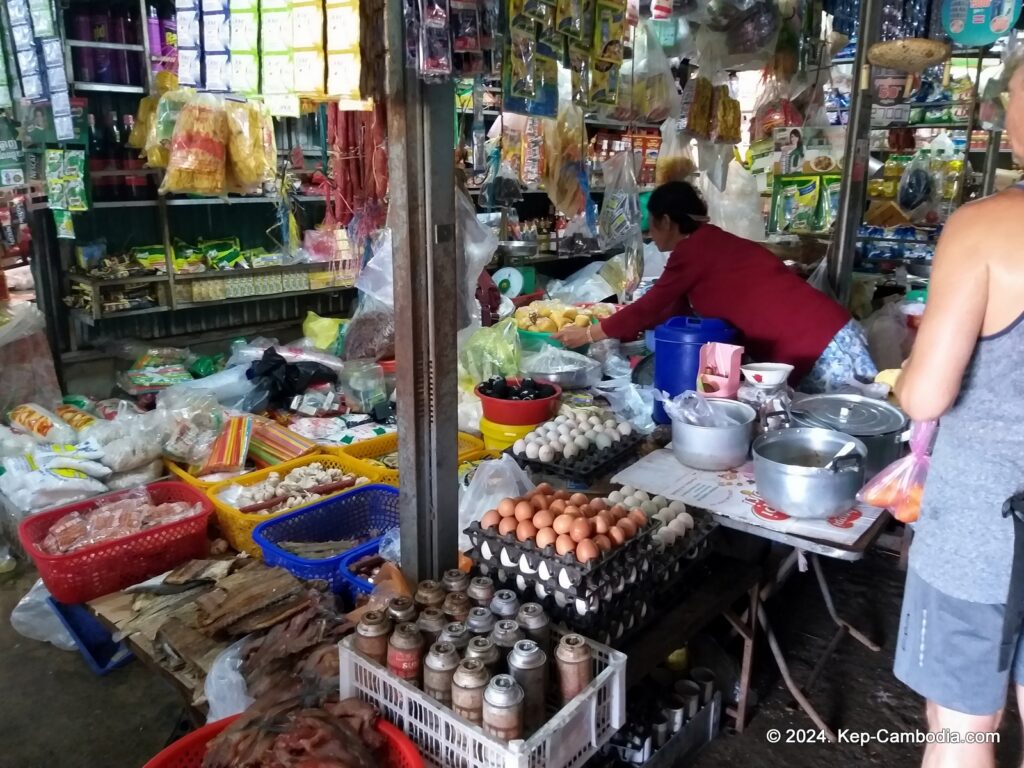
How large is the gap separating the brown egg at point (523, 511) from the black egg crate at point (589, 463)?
0.49 m

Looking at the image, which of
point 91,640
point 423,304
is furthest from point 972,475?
point 91,640

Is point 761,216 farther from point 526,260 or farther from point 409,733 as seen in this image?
point 409,733

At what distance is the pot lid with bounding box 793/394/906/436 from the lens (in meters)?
2.15

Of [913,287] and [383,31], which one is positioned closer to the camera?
[383,31]

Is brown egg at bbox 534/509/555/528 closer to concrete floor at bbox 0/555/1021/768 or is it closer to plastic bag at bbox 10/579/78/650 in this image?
concrete floor at bbox 0/555/1021/768

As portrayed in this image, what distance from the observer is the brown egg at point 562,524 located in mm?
1729

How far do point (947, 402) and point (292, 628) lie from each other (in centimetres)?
151

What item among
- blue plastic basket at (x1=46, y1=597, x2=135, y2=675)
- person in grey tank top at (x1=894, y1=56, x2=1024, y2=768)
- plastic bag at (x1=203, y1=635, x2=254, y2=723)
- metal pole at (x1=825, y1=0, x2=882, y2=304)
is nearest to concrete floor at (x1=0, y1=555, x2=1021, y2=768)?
blue plastic basket at (x1=46, y1=597, x2=135, y2=675)

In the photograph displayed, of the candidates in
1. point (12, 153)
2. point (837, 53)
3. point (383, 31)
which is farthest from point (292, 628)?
point (837, 53)

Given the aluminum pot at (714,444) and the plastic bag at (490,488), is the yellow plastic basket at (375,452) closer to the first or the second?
the plastic bag at (490,488)

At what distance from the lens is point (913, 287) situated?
4.21m

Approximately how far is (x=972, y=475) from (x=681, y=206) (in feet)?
6.58

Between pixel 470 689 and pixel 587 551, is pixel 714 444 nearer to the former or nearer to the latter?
pixel 587 551

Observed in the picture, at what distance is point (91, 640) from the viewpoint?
2.61 meters
